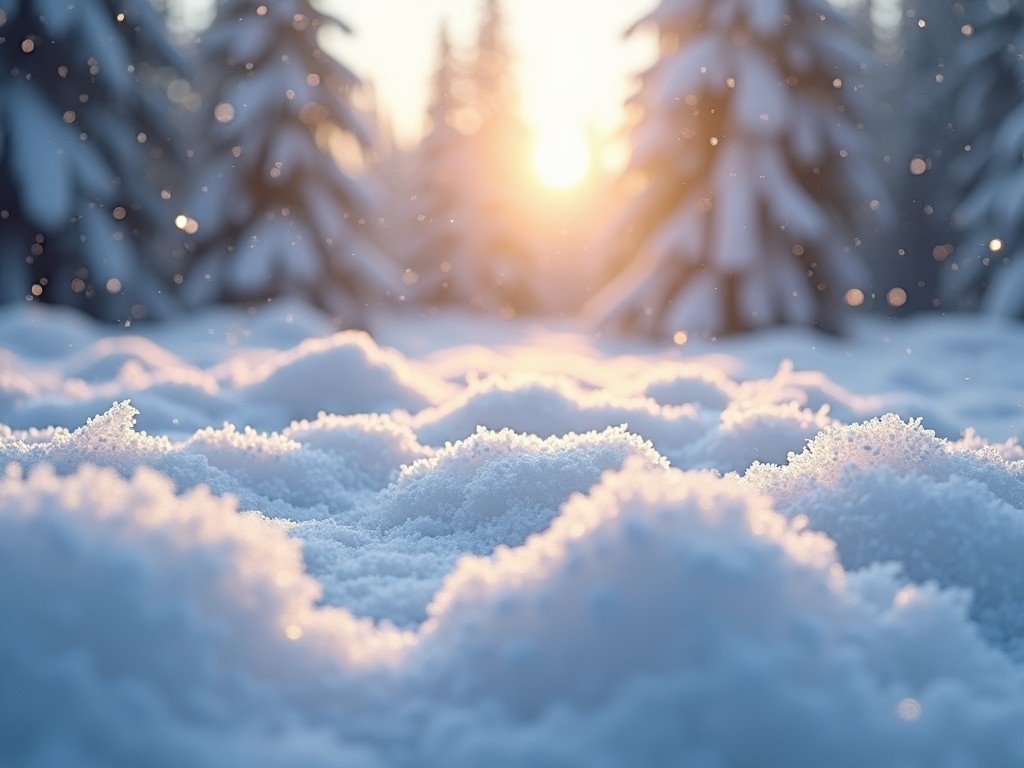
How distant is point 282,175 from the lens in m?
11.8

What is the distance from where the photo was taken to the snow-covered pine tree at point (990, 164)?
11211 mm

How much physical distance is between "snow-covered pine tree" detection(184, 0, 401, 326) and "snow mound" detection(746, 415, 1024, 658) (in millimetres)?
9725

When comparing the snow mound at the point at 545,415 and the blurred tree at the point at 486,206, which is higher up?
the blurred tree at the point at 486,206

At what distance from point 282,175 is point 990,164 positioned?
10578 mm

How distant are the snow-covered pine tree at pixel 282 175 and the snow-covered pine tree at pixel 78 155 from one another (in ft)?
3.42

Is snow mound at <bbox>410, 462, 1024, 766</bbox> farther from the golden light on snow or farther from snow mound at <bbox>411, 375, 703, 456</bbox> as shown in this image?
the golden light on snow

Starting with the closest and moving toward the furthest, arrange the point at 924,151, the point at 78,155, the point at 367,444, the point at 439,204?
the point at 367,444 < the point at 78,155 < the point at 924,151 < the point at 439,204

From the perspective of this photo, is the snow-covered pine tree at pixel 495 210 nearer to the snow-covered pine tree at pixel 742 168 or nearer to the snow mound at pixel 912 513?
the snow-covered pine tree at pixel 742 168

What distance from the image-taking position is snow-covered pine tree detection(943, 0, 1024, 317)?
11211mm

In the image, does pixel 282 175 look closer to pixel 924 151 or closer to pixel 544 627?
pixel 544 627

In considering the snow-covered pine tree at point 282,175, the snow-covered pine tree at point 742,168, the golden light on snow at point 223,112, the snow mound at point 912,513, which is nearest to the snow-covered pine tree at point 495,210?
the snow-covered pine tree at point 282,175

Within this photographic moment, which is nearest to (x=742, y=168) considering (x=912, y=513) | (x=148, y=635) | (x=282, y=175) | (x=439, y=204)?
(x=282, y=175)

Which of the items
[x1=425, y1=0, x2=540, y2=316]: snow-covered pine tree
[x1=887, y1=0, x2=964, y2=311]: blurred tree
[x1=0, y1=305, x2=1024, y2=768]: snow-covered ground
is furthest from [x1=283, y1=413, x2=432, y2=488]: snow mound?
[x1=887, y1=0, x2=964, y2=311]: blurred tree

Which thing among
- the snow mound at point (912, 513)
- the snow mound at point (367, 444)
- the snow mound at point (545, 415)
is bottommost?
the snow mound at point (912, 513)
